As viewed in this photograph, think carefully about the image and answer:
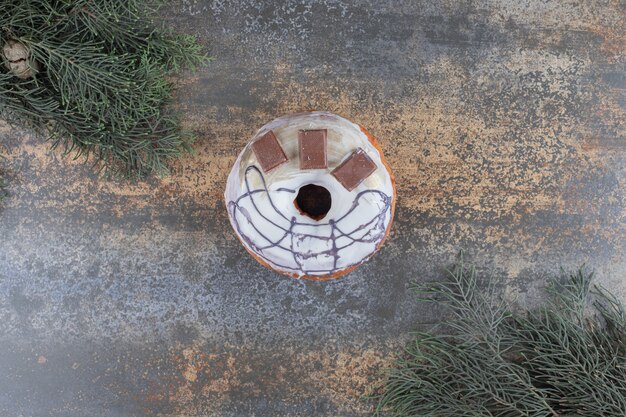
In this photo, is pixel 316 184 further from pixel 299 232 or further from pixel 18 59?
Answer: pixel 18 59

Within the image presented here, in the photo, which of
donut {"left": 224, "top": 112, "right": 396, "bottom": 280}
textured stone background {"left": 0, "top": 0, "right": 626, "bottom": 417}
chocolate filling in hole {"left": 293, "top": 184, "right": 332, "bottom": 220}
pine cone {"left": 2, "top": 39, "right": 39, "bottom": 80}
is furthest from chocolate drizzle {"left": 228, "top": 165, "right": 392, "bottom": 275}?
pine cone {"left": 2, "top": 39, "right": 39, "bottom": 80}

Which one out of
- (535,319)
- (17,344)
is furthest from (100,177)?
(535,319)

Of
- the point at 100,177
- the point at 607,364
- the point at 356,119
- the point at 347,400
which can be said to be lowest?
the point at 347,400

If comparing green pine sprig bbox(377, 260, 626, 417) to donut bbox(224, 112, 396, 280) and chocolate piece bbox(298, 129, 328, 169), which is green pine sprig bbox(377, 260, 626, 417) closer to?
donut bbox(224, 112, 396, 280)

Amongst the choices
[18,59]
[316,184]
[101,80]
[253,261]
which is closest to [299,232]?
[316,184]

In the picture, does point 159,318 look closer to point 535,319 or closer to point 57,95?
point 57,95

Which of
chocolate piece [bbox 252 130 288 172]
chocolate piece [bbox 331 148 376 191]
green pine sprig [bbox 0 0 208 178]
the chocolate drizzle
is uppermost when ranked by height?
green pine sprig [bbox 0 0 208 178]

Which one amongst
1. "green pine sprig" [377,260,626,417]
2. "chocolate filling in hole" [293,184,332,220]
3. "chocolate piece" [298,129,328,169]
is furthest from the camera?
"green pine sprig" [377,260,626,417]
